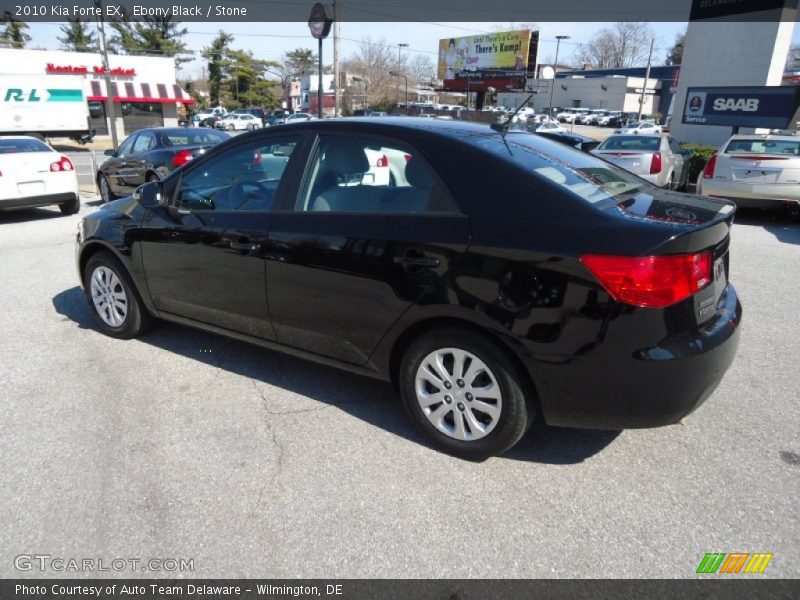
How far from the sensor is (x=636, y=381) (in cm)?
252

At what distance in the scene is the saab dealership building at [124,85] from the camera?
Result: 36000 mm

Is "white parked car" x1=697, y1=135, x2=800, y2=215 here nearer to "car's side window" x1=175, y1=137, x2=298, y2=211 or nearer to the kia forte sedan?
the kia forte sedan

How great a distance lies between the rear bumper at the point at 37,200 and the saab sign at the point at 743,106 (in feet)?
52.9

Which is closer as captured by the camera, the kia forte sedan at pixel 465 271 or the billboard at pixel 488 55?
the kia forte sedan at pixel 465 271

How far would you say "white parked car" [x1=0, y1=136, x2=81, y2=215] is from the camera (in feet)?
31.4

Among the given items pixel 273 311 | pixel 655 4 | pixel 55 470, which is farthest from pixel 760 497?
pixel 655 4

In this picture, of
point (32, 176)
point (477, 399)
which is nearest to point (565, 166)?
point (477, 399)

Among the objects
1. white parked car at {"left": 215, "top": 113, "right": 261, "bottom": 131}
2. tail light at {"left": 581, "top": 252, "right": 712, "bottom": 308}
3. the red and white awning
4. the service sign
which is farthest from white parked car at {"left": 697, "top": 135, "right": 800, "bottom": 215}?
the service sign

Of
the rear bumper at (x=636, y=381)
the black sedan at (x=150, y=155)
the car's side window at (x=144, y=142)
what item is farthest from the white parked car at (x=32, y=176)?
the rear bumper at (x=636, y=381)

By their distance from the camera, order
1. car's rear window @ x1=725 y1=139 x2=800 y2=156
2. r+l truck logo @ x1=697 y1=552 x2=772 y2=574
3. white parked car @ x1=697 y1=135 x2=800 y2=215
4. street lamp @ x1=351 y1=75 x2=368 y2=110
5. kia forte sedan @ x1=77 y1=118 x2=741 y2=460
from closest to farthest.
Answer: r+l truck logo @ x1=697 y1=552 x2=772 y2=574 → kia forte sedan @ x1=77 y1=118 x2=741 y2=460 → white parked car @ x1=697 y1=135 x2=800 y2=215 → car's rear window @ x1=725 y1=139 x2=800 y2=156 → street lamp @ x1=351 y1=75 x2=368 y2=110

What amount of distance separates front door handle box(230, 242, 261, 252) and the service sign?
51.5m

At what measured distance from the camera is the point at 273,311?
3.54 metres

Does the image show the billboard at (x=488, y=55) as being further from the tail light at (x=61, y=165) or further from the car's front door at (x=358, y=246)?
the car's front door at (x=358, y=246)
